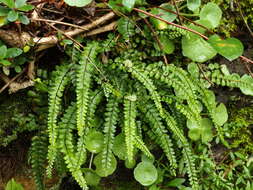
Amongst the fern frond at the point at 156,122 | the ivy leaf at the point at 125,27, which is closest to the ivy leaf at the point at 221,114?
the fern frond at the point at 156,122

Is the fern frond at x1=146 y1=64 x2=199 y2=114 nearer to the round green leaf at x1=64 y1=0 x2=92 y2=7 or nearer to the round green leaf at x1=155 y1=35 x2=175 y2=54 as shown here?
the round green leaf at x1=155 y1=35 x2=175 y2=54

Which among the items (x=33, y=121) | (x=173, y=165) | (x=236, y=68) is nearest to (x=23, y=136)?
(x=33, y=121)

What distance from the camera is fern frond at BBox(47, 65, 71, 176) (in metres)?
1.93

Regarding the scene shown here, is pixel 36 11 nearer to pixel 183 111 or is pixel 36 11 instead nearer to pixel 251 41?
pixel 183 111

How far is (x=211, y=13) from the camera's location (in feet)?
7.69

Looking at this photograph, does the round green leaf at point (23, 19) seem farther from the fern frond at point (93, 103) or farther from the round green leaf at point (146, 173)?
the round green leaf at point (146, 173)

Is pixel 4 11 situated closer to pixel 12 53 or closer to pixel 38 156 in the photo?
pixel 12 53

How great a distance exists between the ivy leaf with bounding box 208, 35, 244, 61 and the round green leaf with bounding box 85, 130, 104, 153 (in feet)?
3.34

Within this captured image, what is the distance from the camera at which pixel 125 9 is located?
2.17 m

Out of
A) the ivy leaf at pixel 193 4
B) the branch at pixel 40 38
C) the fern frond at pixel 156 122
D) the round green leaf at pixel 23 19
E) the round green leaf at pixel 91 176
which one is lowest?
the round green leaf at pixel 91 176

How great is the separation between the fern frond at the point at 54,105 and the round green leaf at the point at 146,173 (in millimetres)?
734

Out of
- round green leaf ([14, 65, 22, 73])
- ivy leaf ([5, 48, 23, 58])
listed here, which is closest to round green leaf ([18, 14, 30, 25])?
ivy leaf ([5, 48, 23, 58])

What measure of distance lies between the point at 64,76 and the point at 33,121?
1.44 feet

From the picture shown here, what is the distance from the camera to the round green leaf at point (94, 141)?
2158 mm
